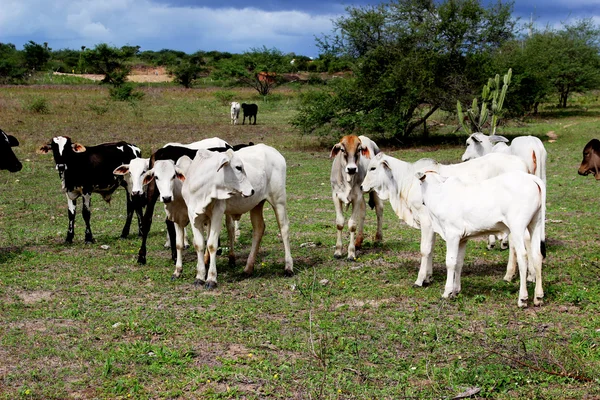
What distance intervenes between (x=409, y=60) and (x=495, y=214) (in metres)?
18.2

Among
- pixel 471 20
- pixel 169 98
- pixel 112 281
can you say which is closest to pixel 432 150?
pixel 471 20

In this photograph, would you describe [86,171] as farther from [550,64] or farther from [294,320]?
[550,64]

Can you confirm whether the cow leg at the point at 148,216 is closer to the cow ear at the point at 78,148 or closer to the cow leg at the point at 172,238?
the cow leg at the point at 172,238

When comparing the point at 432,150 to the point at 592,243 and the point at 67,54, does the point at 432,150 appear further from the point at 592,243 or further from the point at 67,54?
the point at 67,54

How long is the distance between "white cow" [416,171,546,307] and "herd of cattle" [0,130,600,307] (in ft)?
0.04

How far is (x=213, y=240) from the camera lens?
27.3 feet

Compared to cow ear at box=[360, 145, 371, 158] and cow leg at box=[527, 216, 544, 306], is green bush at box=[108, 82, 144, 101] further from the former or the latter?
cow leg at box=[527, 216, 544, 306]

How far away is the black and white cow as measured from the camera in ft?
34.8

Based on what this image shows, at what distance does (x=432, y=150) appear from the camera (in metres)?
23.7

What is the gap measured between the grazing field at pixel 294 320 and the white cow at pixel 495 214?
1.32 ft

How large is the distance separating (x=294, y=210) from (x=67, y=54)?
7408 centimetres

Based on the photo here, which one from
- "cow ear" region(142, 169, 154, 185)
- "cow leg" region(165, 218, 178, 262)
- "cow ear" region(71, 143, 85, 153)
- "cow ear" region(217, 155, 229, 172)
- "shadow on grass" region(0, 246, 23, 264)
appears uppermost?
"cow ear" region(217, 155, 229, 172)

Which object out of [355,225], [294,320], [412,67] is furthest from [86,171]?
[412,67]

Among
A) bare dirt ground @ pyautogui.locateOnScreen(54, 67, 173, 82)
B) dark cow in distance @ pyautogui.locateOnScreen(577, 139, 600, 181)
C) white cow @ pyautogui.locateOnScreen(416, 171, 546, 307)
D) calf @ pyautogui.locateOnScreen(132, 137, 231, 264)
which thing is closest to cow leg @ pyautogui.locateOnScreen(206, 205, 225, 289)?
calf @ pyautogui.locateOnScreen(132, 137, 231, 264)
